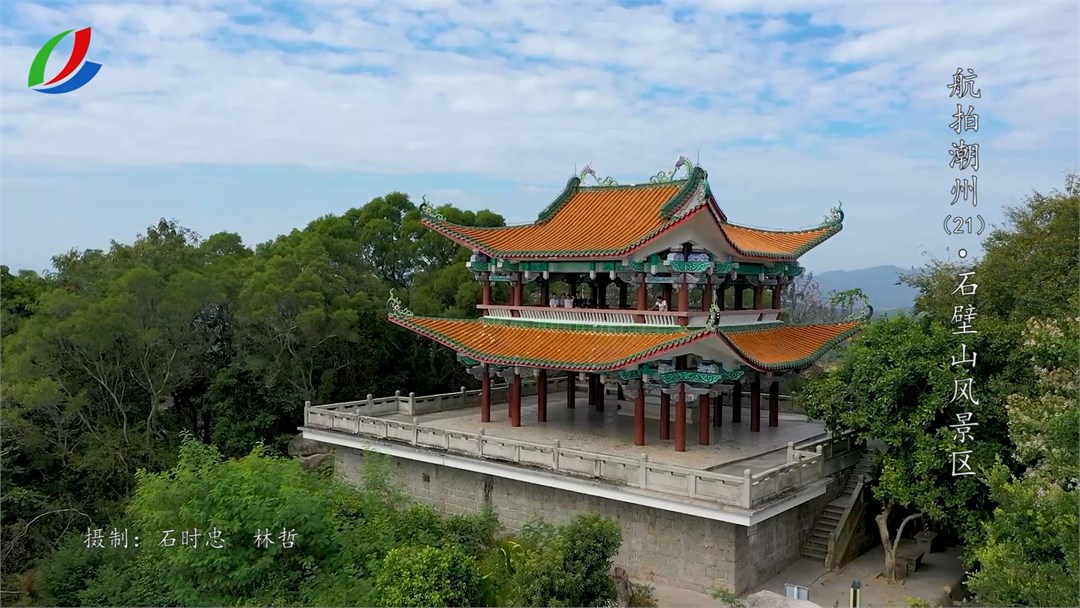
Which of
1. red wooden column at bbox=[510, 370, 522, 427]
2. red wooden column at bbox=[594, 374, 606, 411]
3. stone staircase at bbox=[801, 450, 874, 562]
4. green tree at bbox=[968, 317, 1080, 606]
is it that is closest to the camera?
green tree at bbox=[968, 317, 1080, 606]

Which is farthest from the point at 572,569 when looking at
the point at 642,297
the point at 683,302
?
the point at 642,297

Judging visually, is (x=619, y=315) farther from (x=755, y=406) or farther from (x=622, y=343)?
(x=755, y=406)

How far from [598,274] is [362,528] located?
7418mm

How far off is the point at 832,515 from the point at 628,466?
4730 mm

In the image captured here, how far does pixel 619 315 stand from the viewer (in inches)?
646

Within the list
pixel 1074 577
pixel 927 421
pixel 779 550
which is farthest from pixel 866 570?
pixel 1074 577

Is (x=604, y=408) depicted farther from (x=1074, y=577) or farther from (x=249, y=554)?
(x=1074, y=577)

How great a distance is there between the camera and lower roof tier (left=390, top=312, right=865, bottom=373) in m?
14.7

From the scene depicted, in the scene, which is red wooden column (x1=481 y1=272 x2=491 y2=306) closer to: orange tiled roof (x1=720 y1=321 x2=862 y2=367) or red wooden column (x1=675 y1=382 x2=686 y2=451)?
red wooden column (x1=675 y1=382 x2=686 y2=451)

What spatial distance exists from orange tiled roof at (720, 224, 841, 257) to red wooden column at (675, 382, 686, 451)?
12.1 feet

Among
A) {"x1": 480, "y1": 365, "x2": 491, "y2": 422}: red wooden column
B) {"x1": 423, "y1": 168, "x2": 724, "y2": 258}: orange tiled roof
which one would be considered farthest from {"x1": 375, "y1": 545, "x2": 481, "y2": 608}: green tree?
{"x1": 423, "y1": 168, "x2": 724, "y2": 258}: orange tiled roof

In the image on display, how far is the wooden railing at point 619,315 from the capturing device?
15.9 metres

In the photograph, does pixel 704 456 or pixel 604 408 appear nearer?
pixel 704 456

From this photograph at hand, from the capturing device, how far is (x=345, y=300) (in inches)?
1015
